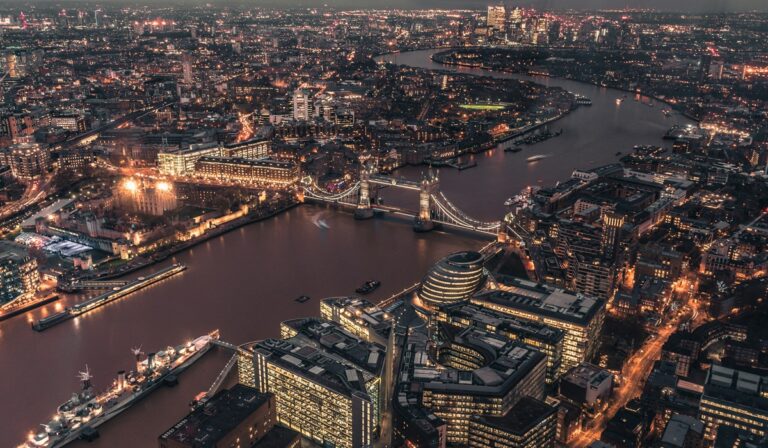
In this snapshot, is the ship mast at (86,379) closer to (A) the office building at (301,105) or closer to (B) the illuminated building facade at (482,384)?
(B) the illuminated building facade at (482,384)

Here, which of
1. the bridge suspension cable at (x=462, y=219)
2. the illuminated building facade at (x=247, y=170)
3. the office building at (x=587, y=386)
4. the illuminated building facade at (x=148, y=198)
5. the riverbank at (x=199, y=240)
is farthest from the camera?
the illuminated building facade at (x=247, y=170)

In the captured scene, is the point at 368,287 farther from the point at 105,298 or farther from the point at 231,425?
the point at 231,425

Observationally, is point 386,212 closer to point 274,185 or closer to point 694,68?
point 274,185

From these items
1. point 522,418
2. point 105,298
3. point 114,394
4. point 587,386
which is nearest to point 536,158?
point 587,386

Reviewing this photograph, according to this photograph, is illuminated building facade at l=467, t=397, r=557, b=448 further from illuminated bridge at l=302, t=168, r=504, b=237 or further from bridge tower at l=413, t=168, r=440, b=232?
bridge tower at l=413, t=168, r=440, b=232

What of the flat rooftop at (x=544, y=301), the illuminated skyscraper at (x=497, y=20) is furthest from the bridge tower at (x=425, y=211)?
the illuminated skyscraper at (x=497, y=20)

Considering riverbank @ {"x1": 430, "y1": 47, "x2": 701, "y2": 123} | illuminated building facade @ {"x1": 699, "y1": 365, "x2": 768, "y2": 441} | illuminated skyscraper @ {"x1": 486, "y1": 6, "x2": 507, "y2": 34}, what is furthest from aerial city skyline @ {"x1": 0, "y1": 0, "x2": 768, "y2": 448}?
illuminated skyscraper @ {"x1": 486, "y1": 6, "x2": 507, "y2": 34}

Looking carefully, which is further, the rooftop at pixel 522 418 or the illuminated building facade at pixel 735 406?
the illuminated building facade at pixel 735 406
